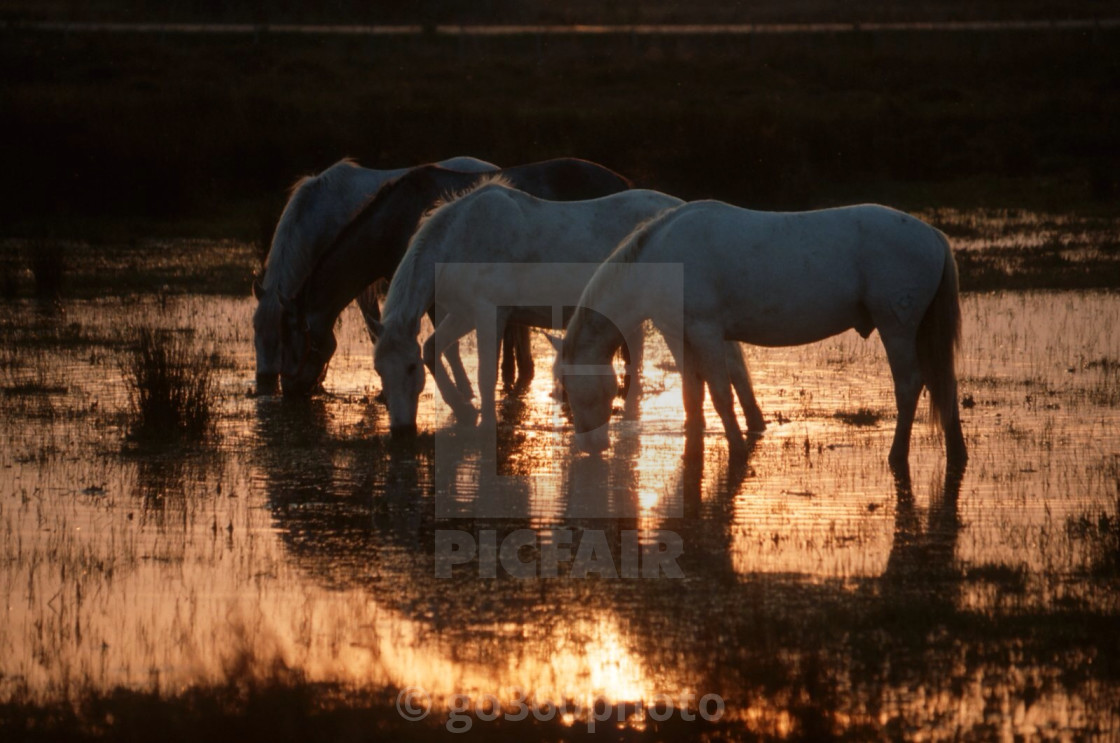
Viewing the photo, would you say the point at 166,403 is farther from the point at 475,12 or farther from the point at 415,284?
the point at 475,12

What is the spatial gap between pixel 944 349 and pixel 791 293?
0.91m

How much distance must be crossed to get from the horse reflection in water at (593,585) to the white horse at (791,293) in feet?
2.01

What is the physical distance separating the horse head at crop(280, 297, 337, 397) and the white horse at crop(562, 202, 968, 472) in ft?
8.10

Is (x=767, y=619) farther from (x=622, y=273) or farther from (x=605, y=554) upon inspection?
(x=622, y=273)

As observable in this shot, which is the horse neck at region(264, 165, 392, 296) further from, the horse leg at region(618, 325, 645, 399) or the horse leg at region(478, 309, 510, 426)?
the horse leg at region(618, 325, 645, 399)

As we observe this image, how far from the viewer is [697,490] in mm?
7559

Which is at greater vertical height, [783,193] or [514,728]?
[783,193]

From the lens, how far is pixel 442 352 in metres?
9.49

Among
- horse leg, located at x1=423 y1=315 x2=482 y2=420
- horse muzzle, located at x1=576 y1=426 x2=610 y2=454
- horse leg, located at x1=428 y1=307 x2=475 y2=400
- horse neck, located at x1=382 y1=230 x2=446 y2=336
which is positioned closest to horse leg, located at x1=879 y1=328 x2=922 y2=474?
horse muzzle, located at x1=576 y1=426 x2=610 y2=454

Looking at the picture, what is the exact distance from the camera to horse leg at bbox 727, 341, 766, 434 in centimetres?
877

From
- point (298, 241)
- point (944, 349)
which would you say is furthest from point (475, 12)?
point (944, 349)

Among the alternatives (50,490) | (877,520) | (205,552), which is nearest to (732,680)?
(877,520)

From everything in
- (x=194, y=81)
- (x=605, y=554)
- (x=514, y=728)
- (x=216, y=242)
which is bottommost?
(x=514, y=728)

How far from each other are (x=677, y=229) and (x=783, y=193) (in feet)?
43.2
